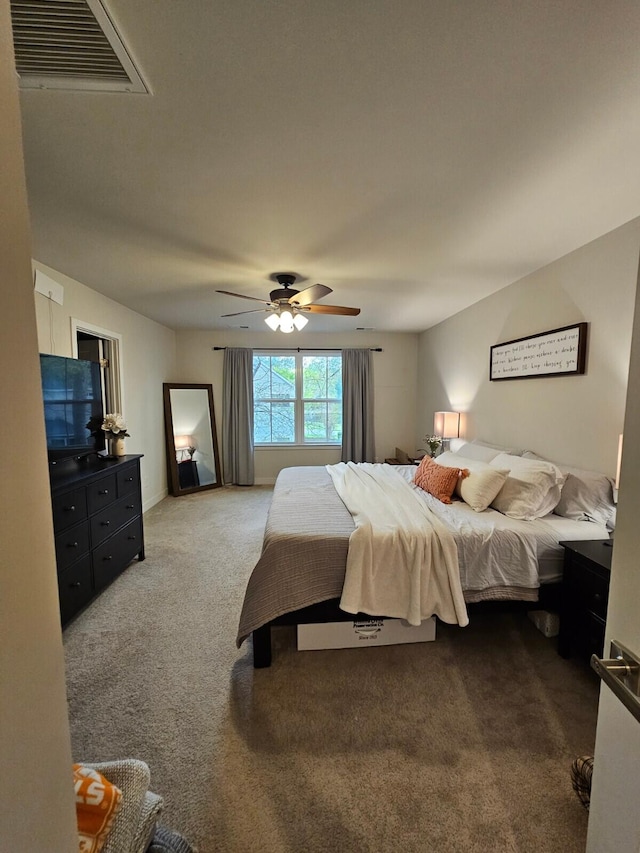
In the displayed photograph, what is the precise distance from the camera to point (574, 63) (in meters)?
1.05

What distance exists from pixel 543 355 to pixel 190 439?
4496 millimetres

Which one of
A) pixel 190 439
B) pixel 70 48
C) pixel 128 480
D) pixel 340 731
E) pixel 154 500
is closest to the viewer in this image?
pixel 70 48

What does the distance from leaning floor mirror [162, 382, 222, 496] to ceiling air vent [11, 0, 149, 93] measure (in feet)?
13.3

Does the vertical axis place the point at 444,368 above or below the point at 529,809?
above

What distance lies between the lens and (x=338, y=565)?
1824 millimetres

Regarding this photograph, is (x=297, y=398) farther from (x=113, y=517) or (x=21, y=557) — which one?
(x=21, y=557)

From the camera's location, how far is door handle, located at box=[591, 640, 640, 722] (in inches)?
23.0

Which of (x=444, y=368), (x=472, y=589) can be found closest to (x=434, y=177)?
(x=472, y=589)

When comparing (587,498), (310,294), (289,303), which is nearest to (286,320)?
(289,303)

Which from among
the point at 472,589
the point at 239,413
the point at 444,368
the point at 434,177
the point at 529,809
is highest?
the point at 434,177

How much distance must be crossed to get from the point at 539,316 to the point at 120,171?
293 cm

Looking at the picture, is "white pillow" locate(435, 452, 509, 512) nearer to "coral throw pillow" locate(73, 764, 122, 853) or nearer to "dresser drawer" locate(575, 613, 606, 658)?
"dresser drawer" locate(575, 613, 606, 658)

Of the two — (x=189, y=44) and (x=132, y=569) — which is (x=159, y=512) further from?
(x=189, y=44)

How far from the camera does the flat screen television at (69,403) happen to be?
2305 millimetres
